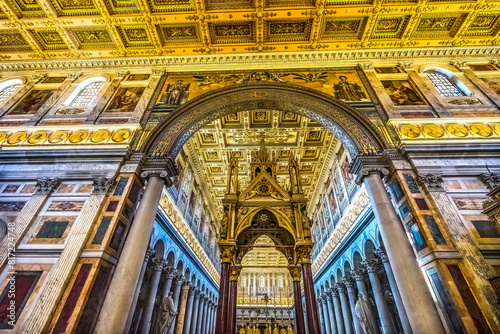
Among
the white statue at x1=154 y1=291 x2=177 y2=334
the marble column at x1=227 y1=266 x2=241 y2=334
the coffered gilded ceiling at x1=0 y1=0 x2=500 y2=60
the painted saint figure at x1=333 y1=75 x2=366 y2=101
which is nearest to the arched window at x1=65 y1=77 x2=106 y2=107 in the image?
the coffered gilded ceiling at x1=0 y1=0 x2=500 y2=60

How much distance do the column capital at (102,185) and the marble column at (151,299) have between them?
5.23 metres

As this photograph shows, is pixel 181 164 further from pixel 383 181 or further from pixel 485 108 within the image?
pixel 485 108

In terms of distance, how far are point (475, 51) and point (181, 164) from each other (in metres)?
15.3

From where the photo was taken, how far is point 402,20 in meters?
10.0

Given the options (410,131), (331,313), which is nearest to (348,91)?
(410,131)

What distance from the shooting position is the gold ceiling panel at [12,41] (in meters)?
10.3

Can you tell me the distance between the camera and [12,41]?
10.6 metres

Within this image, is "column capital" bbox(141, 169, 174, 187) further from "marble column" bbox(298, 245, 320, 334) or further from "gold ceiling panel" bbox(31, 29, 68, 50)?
"gold ceiling panel" bbox(31, 29, 68, 50)

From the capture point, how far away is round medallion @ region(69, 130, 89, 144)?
817 cm

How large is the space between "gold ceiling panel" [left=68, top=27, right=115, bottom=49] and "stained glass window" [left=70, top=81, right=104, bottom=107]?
1.71 meters

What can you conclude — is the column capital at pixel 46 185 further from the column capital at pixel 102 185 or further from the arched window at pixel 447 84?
the arched window at pixel 447 84

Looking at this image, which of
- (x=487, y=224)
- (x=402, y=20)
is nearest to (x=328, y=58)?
(x=402, y=20)

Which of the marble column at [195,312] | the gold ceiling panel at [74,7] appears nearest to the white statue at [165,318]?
the marble column at [195,312]

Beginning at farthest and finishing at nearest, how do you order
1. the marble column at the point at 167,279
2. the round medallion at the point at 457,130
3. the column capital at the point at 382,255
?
the marble column at the point at 167,279 → the column capital at the point at 382,255 → the round medallion at the point at 457,130
